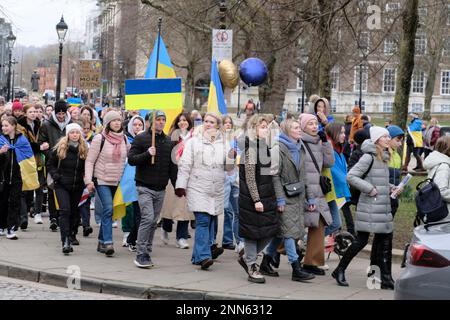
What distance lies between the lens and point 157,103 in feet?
38.8

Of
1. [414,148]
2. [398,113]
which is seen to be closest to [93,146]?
[398,113]

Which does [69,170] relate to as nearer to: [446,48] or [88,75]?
[88,75]

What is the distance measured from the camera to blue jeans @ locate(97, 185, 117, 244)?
12008 mm

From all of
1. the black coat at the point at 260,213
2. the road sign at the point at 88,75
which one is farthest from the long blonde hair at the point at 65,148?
the road sign at the point at 88,75

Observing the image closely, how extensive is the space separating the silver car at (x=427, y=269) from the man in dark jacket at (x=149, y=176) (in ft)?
14.5

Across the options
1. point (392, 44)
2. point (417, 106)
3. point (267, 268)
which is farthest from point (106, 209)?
point (417, 106)

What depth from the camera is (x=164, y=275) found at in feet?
35.3

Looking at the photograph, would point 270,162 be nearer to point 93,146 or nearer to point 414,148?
point 93,146

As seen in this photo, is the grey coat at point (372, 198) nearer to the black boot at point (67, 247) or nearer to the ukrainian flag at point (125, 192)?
the ukrainian flag at point (125, 192)

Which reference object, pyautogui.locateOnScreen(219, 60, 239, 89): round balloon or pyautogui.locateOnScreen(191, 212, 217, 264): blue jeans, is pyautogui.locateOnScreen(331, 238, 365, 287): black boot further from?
pyautogui.locateOnScreen(219, 60, 239, 89): round balloon

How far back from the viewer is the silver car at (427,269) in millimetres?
7104

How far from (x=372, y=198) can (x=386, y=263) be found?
84cm
